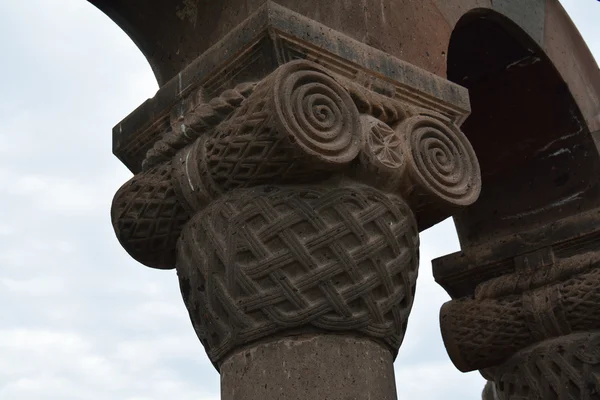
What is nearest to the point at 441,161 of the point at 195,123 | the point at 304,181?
the point at 304,181

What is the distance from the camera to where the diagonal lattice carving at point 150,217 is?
2756 millimetres

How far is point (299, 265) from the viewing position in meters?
2.46

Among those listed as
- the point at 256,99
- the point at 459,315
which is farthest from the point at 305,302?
the point at 459,315

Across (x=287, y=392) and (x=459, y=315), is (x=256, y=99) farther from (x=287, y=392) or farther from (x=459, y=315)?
(x=459, y=315)

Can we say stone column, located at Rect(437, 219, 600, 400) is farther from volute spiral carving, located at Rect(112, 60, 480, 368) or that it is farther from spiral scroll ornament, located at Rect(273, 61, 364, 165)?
spiral scroll ornament, located at Rect(273, 61, 364, 165)

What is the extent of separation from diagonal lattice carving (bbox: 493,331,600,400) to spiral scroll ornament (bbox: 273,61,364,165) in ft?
5.29

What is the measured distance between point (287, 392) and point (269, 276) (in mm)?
319

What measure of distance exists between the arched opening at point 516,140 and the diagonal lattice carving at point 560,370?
0.53 metres

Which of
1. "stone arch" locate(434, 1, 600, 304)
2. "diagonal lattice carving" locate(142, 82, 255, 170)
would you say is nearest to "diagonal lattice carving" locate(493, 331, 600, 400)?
"stone arch" locate(434, 1, 600, 304)

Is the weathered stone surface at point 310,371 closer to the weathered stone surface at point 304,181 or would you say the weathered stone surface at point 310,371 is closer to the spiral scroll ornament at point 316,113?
the weathered stone surface at point 304,181

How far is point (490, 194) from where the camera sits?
440cm

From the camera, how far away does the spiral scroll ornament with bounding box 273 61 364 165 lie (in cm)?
243

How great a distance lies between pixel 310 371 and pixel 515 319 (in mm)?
1683

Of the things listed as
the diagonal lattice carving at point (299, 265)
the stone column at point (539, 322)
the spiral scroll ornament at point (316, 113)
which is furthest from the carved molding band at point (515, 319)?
the spiral scroll ornament at point (316, 113)
